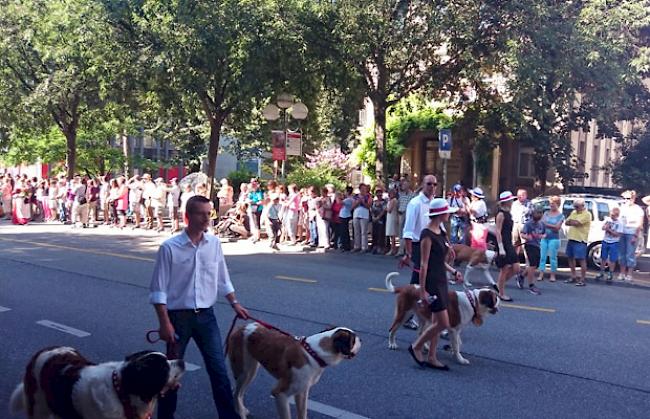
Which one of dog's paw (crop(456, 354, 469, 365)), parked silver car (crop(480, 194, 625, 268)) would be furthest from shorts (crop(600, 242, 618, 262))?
dog's paw (crop(456, 354, 469, 365))

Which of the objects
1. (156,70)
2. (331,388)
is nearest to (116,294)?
(331,388)

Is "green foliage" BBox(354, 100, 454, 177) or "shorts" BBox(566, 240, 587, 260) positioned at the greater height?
"green foliage" BBox(354, 100, 454, 177)

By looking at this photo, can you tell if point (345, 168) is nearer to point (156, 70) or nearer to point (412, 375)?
point (156, 70)

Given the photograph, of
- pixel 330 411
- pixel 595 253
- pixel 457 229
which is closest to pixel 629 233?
pixel 595 253

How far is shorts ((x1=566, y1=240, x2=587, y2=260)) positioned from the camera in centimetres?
1372

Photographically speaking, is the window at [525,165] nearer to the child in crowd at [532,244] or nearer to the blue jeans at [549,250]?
the blue jeans at [549,250]

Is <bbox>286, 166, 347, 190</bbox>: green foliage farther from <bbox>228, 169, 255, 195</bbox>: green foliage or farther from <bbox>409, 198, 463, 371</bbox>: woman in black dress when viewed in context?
<bbox>409, 198, 463, 371</bbox>: woman in black dress

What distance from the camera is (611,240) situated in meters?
14.2

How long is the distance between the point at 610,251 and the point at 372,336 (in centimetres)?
811

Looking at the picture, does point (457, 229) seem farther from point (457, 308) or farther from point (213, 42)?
point (457, 308)

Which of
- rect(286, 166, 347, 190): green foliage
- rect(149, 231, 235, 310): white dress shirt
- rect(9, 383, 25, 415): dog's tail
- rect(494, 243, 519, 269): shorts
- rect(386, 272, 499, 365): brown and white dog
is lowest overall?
rect(9, 383, 25, 415): dog's tail

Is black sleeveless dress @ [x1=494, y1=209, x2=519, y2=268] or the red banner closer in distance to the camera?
black sleeveless dress @ [x1=494, y1=209, x2=519, y2=268]

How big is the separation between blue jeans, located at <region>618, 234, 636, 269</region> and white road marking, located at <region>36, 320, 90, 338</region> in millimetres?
11044

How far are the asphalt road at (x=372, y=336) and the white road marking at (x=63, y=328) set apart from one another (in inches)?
3.3
